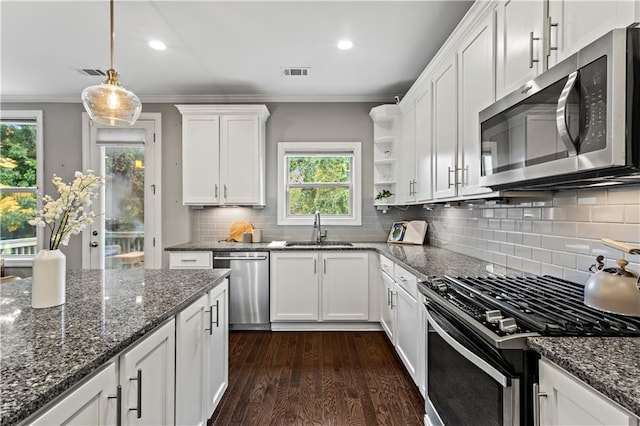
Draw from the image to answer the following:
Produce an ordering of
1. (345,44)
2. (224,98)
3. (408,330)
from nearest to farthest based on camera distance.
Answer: (408,330) < (345,44) < (224,98)

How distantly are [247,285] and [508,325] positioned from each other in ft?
9.38

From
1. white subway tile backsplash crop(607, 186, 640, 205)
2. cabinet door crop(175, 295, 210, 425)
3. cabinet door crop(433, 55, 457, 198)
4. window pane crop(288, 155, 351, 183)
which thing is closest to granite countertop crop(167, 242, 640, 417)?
white subway tile backsplash crop(607, 186, 640, 205)

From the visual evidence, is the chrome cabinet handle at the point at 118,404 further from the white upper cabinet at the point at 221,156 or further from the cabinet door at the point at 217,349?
the white upper cabinet at the point at 221,156

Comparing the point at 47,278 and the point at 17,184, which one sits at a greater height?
the point at 17,184

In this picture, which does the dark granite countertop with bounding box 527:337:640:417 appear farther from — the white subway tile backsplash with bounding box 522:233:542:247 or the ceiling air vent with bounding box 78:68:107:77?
the ceiling air vent with bounding box 78:68:107:77

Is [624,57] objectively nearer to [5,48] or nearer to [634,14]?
[634,14]

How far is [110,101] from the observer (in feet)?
6.23

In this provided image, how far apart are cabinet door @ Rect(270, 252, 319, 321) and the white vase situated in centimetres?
230

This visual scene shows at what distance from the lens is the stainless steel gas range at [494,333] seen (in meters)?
1.03

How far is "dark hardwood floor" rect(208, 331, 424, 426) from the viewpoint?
82.7 inches

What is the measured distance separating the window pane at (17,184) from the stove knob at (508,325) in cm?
521

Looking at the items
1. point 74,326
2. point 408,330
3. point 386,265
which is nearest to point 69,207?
point 74,326

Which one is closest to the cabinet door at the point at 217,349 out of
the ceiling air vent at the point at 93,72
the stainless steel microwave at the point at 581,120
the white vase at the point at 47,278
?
the white vase at the point at 47,278

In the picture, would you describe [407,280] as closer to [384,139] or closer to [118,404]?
[118,404]
